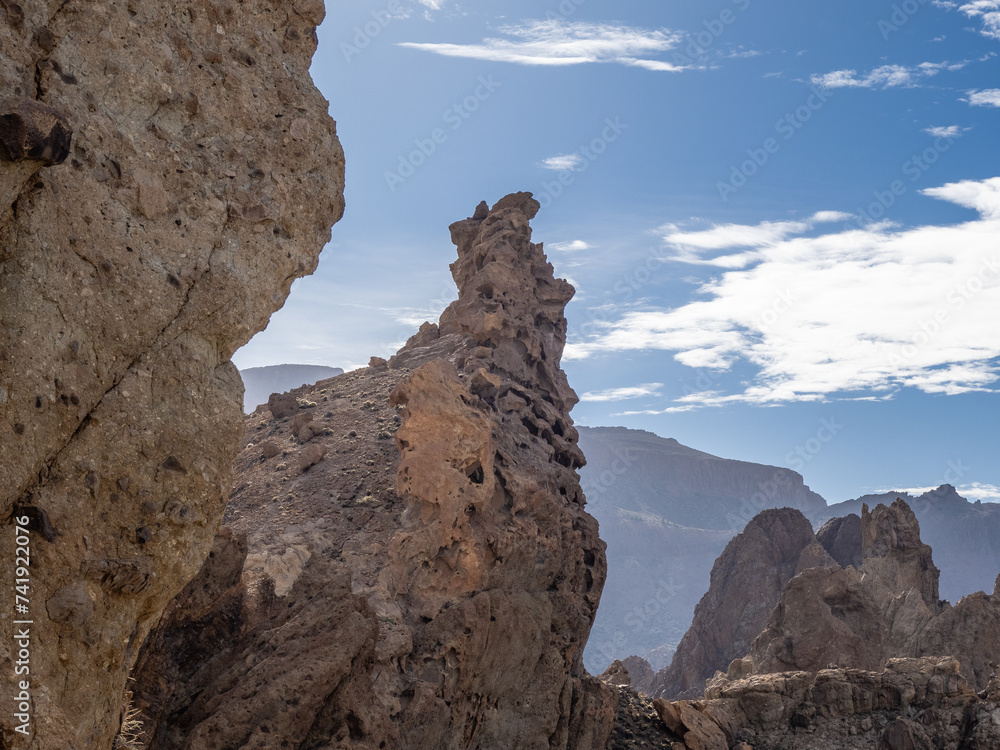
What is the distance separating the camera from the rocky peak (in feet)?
177

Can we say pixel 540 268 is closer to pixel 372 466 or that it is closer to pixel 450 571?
pixel 372 466

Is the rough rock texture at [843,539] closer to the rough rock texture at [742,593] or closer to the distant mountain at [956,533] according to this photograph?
the rough rock texture at [742,593]

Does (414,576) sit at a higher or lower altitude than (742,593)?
lower

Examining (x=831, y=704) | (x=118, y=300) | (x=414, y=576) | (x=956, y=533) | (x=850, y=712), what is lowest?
(x=850, y=712)

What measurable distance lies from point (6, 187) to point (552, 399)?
1058 inches

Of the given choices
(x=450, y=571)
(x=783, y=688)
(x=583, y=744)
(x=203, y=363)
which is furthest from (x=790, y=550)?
(x=203, y=363)

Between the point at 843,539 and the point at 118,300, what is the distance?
75663mm

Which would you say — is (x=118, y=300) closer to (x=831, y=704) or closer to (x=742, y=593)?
(x=831, y=704)

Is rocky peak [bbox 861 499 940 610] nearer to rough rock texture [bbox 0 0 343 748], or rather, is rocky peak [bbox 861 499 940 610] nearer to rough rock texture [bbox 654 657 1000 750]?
rough rock texture [bbox 654 657 1000 750]

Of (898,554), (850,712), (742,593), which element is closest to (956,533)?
(742,593)

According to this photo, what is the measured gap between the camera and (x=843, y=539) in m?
73.8

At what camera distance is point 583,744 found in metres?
23.7

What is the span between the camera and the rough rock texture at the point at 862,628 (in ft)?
122

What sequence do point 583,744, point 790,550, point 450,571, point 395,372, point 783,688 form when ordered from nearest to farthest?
point 450,571, point 583,744, point 783,688, point 395,372, point 790,550
